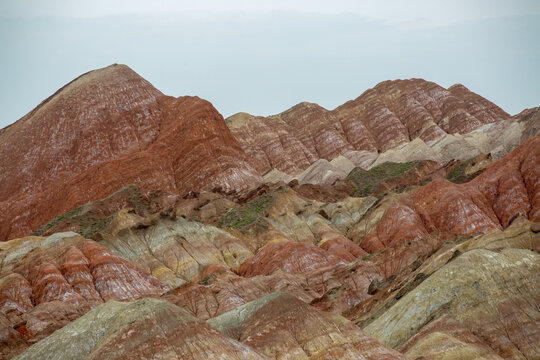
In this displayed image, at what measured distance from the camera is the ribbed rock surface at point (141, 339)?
42344mm

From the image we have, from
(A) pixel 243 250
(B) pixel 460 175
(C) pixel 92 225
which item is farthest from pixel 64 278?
(B) pixel 460 175

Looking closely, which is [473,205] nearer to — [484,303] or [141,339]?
[484,303]

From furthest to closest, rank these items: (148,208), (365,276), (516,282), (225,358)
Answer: (148,208) < (365,276) < (516,282) < (225,358)

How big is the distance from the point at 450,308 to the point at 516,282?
6.94 meters

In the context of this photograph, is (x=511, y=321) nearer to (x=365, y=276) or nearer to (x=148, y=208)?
(x=365, y=276)

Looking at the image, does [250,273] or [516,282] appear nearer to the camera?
[516,282]

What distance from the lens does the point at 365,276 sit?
97.2m

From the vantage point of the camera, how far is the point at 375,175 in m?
192

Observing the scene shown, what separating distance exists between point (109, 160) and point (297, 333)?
137 meters

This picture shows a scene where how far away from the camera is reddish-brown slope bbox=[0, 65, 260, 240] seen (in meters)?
168

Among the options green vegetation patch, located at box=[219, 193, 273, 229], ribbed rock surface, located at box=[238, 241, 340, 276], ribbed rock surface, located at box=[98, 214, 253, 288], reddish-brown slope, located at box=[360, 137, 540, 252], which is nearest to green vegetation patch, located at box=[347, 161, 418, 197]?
green vegetation patch, located at box=[219, 193, 273, 229]

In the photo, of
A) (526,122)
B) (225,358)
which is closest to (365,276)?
(225,358)

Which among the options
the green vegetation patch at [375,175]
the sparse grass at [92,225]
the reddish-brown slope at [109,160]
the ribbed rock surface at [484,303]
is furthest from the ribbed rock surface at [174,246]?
the green vegetation patch at [375,175]

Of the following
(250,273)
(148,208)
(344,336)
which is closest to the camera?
(344,336)
